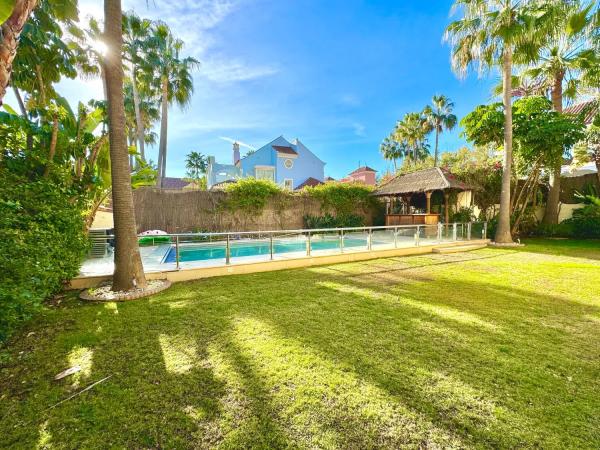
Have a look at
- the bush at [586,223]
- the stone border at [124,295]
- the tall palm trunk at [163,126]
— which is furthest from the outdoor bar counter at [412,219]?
the tall palm trunk at [163,126]

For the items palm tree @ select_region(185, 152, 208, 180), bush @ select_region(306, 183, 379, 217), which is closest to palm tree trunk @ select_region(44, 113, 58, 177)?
bush @ select_region(306, 183, 379, 217)

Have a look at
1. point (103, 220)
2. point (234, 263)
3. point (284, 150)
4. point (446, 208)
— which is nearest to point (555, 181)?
point (446, 208)

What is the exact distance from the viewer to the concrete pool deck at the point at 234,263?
616cm

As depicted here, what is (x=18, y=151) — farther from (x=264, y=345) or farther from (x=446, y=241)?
(x=446, y=241)

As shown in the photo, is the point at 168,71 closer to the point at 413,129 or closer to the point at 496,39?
the point at 496,39

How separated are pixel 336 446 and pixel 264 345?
1574 millimetres

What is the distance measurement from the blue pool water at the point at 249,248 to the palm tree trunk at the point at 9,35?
4.55 meters

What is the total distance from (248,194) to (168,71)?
1006 centimetres

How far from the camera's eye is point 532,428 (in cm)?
195

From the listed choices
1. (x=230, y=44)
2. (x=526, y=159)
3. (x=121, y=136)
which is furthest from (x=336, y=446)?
(x=526, y=159)

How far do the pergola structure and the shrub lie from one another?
26.6 feet

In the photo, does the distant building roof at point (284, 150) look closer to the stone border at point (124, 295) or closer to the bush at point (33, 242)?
the bush at point (33, 242)

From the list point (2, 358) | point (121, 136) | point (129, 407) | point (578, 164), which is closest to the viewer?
point (129, 407)

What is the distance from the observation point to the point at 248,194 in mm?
14758
